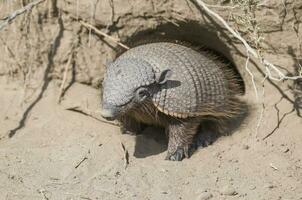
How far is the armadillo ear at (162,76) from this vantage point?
17.9 feet

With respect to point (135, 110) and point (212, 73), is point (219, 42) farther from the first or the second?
point (135, 110)

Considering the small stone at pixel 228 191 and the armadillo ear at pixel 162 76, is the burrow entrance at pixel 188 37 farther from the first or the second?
the small stone at pixel 228 191

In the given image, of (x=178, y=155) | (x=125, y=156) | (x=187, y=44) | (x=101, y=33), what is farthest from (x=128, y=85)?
(x=187, y=44)

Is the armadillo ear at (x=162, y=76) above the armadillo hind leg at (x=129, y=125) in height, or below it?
above

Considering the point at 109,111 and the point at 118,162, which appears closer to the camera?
the point at 109,111

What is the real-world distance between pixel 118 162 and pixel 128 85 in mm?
739

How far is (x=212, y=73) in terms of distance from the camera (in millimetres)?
5992

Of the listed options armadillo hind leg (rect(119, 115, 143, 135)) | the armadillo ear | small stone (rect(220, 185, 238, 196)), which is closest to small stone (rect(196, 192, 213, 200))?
small stone (rect(220, 185, 238, 196))

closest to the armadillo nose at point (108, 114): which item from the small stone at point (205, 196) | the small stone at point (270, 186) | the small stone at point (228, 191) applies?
the small stone at point (205, 196)

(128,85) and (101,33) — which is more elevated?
(101,33)

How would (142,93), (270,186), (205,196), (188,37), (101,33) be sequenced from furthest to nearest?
1. (188,37)
2. (101,33)
3. (142,93)
4. (270,186)
5. (205,196)

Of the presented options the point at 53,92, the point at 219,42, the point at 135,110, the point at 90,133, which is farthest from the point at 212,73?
the point at 53,92

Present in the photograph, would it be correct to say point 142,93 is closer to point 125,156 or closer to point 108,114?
point 108,114

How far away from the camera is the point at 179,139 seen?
5.78 meters
